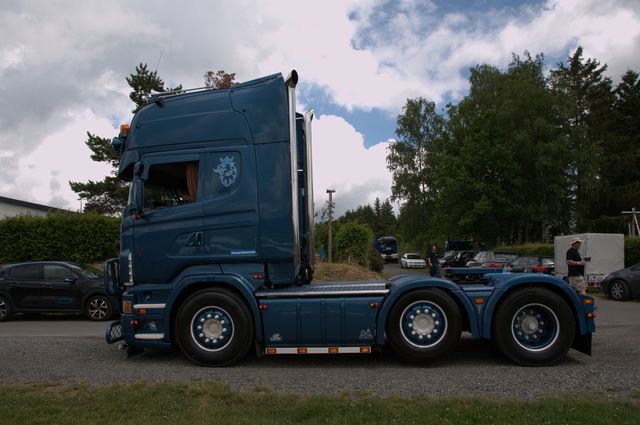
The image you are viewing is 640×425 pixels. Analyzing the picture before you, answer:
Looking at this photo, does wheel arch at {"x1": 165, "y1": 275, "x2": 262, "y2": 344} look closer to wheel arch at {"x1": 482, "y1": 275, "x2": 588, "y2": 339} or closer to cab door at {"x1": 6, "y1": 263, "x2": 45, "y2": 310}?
wheel arch at {"x1": 482, "y1": 275, "x2": 588, "y2": 339}

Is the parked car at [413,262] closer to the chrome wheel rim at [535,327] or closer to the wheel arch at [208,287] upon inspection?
the chrome wheel rim at [535,327]

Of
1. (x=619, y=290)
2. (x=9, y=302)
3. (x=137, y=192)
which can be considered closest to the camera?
(x=137, y=192)

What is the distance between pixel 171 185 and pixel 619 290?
15.7 meters

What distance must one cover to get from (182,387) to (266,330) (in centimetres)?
139

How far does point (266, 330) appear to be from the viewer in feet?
21.6

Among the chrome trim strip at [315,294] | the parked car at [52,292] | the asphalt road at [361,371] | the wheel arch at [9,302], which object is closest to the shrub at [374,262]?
the parked car at [52,292]

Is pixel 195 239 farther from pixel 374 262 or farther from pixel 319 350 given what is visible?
pixel 374 262

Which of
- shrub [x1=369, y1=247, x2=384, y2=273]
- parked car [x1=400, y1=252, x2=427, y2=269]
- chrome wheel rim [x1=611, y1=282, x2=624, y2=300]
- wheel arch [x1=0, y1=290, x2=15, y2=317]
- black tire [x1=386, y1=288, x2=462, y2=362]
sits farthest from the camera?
parked car [x1=400, y1=252, x2=427, y2=269]

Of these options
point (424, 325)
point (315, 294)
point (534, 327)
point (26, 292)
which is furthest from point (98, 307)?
point (534, 327)

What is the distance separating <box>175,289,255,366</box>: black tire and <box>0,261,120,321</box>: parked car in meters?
6.57

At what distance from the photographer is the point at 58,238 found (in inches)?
834

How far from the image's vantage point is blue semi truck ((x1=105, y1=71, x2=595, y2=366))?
653cm

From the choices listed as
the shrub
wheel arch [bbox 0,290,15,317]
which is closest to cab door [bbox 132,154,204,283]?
wheel arch [bbox 0,290,15,317]

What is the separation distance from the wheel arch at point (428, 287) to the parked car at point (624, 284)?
13.1m
